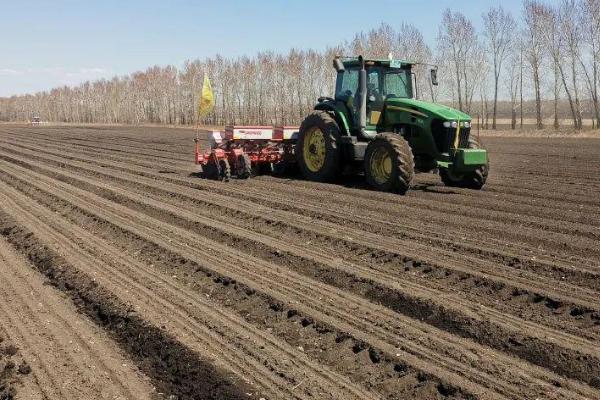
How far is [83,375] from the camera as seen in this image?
3.69 meters

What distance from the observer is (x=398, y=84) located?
10930 mm

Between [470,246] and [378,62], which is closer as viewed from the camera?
[470,246]

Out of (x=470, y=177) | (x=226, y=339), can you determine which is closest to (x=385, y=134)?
(x=470, y=177)

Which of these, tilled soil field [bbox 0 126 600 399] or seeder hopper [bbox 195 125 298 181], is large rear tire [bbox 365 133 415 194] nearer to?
tilled soil field [bbox 0 126 600 399]

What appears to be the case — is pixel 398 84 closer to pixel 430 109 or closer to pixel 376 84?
pixel 376 84

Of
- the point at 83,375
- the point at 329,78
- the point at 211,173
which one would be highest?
the point at 329,78

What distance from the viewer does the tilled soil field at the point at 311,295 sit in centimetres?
362

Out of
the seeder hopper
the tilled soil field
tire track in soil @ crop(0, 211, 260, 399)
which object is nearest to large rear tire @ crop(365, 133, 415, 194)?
the tilled soil field

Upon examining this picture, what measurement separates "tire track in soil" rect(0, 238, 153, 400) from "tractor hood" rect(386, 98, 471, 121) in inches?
261

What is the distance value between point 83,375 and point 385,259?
3205 millimetres

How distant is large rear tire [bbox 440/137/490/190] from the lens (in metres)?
10.4

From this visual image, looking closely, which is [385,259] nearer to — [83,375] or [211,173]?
[83,375]

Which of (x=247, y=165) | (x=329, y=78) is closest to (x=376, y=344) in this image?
(x=247, y=165)

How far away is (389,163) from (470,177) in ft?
5.28
